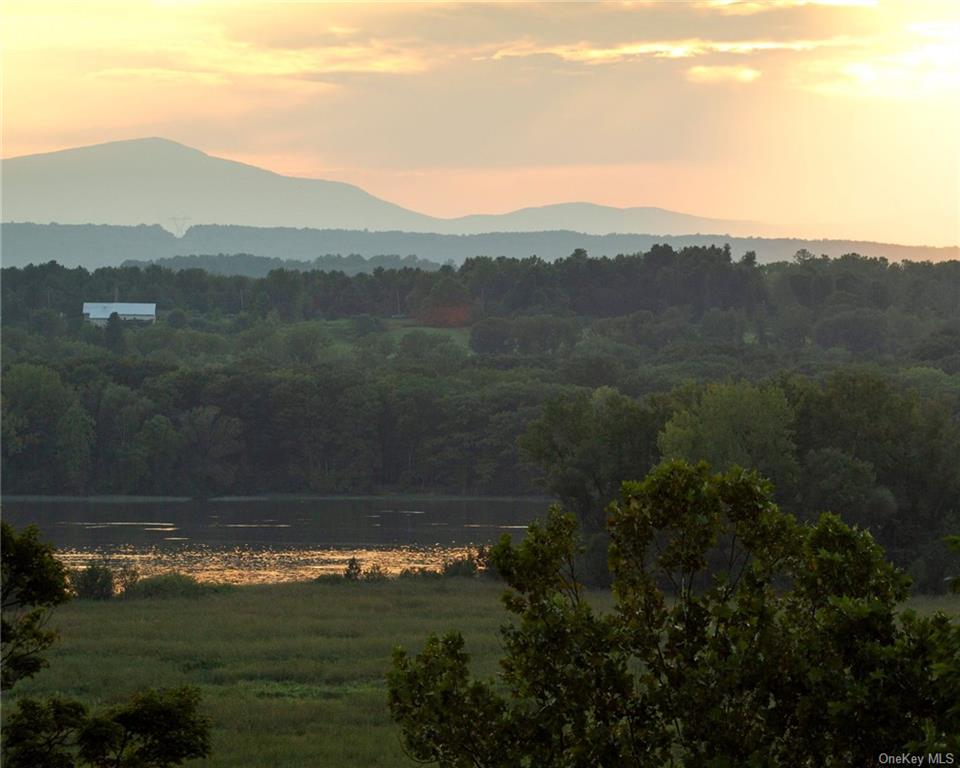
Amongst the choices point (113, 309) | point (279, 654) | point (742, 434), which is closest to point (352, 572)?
point (742, 434)

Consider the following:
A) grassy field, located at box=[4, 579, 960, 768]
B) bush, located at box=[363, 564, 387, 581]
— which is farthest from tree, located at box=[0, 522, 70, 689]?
bush, located at box=[363, 564, 387, 581]

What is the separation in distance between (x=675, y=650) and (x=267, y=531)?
63203mm

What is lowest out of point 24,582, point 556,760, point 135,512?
point 135,512

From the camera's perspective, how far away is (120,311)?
157 m

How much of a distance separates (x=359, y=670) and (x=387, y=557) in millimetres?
27868

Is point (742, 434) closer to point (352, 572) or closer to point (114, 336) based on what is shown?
point (352, 572)

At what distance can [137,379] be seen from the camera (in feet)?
352

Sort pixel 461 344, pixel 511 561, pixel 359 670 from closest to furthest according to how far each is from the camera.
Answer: pixel 511 561 → pixel 359 670 → pixel 461 344

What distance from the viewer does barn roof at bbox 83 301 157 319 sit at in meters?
157

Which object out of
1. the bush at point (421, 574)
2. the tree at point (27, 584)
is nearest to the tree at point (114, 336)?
the bush at point (421, 574)

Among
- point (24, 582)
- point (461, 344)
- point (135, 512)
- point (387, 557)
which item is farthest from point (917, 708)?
point (461, 344)

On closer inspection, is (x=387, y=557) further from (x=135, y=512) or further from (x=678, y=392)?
(x=135, y=512)

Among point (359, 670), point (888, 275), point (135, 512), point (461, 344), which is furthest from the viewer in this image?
point (888, 275)

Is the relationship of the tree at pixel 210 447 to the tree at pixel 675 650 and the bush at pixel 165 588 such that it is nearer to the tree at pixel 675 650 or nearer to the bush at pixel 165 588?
the bush at pixel 165 588
